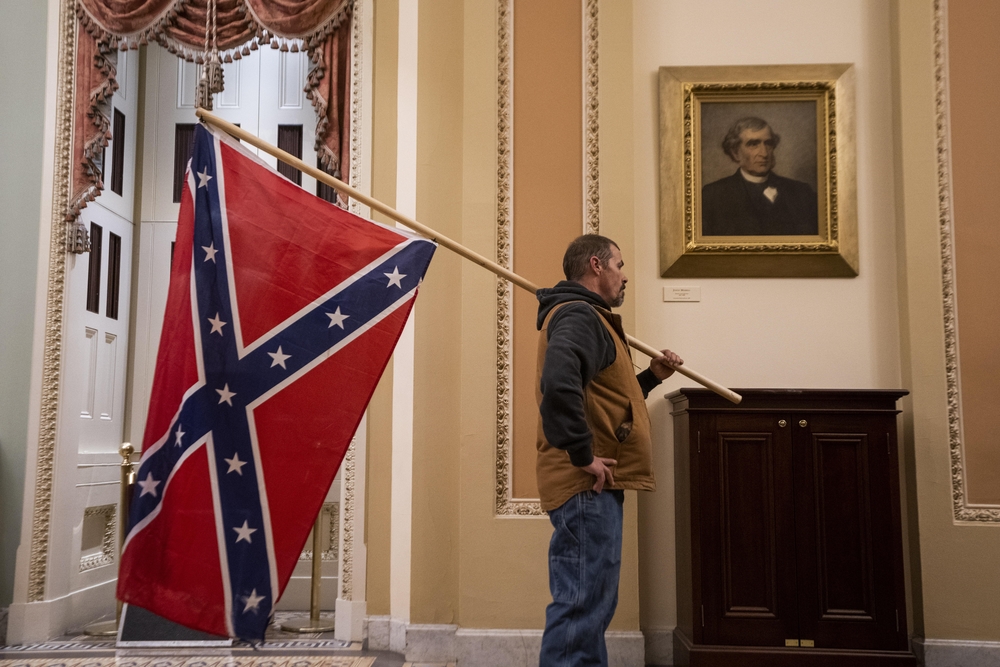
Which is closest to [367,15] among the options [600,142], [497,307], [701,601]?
[600,142]

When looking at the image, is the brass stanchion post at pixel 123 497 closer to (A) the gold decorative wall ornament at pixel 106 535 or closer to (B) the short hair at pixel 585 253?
(A) the gold decorative wall ornament at pixel 106 535

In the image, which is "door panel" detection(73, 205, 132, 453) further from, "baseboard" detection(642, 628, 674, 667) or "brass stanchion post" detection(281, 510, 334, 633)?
"baseboard" detection(642, 628, 674, 667)

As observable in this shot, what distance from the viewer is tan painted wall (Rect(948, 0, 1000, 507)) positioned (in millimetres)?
3904

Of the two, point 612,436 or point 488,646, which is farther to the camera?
point 488,646

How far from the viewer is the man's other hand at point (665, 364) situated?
2.90m

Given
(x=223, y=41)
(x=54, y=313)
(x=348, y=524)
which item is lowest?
(x=348, y=524)

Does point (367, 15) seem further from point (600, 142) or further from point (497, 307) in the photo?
point (497, 307)

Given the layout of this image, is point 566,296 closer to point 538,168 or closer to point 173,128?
point 538,168

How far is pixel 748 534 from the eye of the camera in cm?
355

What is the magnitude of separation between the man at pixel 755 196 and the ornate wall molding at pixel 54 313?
334cm

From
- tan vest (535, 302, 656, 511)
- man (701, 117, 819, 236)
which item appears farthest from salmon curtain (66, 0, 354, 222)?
tan vest (535, 302, 656, 511)

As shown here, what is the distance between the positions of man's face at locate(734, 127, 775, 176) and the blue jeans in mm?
2366

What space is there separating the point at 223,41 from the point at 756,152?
2805 mm

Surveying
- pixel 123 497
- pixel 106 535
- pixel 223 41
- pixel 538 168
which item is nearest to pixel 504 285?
pixel 538 168
